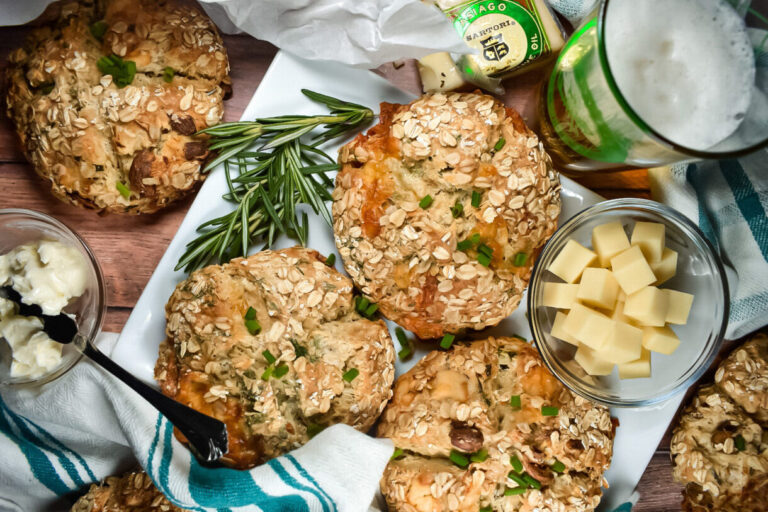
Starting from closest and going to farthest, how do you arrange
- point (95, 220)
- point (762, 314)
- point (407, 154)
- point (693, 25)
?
1. point (693, 25)
2. point (407, 154)
3. point (762, 314)
4. point (95, 220)

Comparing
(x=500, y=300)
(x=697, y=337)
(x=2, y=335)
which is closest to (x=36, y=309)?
(x=2, y=335)

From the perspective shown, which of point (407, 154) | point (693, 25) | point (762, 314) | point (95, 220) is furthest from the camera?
point (95, 220)

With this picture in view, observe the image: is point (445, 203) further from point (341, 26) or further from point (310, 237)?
point (341, 26)

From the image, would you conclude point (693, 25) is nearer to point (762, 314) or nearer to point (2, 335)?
point (762, 314)

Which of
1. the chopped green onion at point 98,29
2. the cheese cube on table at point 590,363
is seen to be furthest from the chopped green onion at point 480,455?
the chopped green onion at point 98,29

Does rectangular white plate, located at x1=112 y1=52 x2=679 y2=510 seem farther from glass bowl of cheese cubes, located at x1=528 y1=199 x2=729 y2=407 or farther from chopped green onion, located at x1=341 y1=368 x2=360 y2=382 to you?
chopped green onion, located at x1=341 y1=368 x2=360 y2=382

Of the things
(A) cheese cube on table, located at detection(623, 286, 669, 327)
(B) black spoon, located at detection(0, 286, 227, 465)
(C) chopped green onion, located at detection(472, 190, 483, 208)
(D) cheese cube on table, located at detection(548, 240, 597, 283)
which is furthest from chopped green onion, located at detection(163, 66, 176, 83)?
(A) cheese cube on table, located at detection(623, 286, 669, 327)
